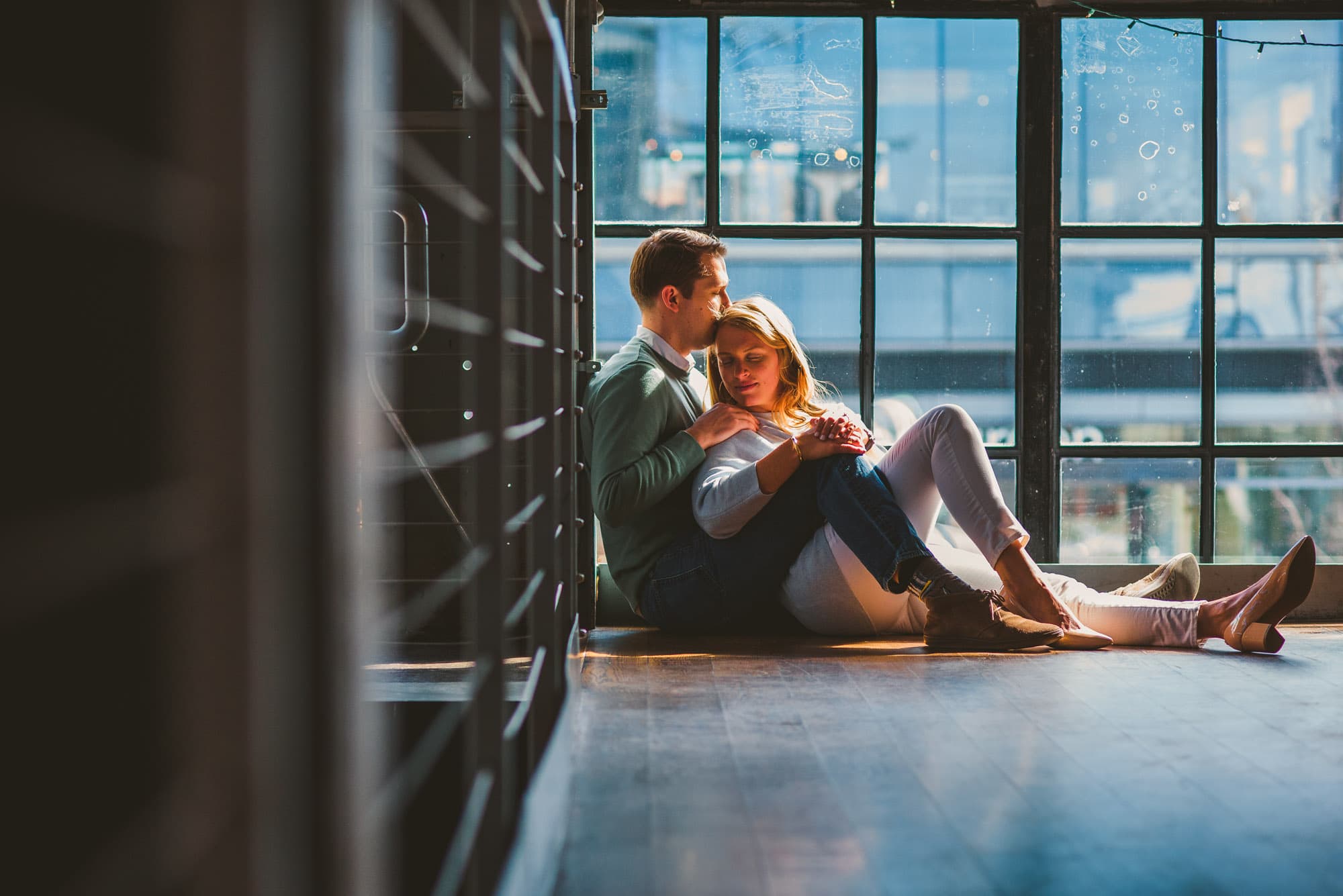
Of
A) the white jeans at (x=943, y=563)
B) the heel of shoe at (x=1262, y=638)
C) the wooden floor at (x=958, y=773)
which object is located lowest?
the wooden floor at (x=958, y=773)

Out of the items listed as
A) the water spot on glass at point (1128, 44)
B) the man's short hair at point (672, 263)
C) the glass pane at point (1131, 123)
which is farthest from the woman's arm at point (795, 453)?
the water spot on glass at point (1128, 44)

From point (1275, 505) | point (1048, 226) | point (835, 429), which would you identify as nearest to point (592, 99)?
point (835, 429)

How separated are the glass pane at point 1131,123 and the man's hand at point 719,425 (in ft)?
3.86

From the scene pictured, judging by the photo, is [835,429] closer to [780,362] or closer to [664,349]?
[780,362]

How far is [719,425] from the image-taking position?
2822 millimetres

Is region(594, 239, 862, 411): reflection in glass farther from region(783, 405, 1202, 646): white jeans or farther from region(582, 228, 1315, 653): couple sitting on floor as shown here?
region(783, 405, 1202, 646): white jeans

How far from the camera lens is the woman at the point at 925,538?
255 cm

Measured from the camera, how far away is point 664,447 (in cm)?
272

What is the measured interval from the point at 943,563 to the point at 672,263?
Answer: 1019 millimetres

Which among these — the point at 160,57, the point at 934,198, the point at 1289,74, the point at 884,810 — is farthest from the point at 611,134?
the point at 160,57

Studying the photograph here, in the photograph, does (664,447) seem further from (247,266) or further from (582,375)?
(247,266)

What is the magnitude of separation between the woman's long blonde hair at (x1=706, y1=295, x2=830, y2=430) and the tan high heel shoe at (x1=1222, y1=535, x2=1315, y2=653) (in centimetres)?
112

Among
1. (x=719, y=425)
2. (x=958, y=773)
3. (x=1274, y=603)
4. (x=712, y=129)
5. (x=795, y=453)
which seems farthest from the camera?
(x=712, y=129)

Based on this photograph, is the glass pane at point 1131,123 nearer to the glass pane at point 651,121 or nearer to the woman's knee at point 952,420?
the woman's knee at point 952,420
